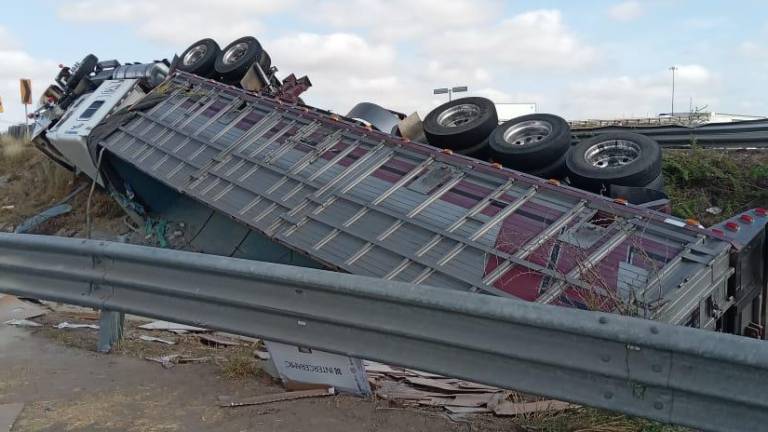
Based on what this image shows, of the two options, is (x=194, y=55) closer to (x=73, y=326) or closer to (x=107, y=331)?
(x=73, y=326)

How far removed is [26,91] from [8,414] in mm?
15639

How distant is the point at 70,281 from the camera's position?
13.3ft

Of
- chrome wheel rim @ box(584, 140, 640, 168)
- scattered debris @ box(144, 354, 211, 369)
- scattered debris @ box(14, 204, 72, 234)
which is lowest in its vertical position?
scattered debris @ box(144, 354, 211, 369)

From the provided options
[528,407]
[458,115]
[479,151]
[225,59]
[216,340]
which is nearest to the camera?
[528,407]

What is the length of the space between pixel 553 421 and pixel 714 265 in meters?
2.55

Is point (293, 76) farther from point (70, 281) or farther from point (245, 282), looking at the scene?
point (245, 282)

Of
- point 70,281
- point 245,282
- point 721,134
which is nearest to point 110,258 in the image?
point 70,281

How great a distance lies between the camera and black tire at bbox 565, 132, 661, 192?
262 inches

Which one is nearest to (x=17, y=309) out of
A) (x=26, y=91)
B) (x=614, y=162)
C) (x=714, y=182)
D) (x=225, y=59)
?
(x=614, y=162)

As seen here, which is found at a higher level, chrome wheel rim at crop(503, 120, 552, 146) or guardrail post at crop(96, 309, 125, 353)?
chrome wheel rim at crop(503, 120, 552, 146)

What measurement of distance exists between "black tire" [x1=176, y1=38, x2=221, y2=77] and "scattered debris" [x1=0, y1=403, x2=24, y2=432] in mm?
8445

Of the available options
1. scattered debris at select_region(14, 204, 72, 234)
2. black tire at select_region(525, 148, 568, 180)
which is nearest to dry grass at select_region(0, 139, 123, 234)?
scattered debris at select_region(14, 204, 72, 234)

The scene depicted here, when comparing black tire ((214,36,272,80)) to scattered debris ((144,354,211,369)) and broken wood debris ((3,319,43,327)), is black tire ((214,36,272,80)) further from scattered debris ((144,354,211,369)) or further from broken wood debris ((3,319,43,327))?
scattered debris ((144,354,211,369))

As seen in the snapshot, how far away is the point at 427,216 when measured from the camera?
595 cm
